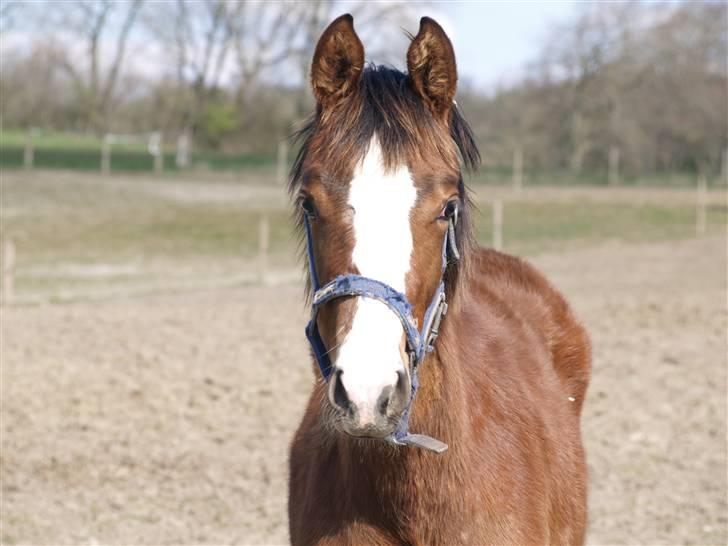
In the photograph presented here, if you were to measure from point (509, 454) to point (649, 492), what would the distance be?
3756 millimetres

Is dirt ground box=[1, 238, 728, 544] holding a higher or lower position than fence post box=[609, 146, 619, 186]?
lower

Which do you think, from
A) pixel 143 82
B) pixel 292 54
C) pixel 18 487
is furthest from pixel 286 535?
pixel 143 82

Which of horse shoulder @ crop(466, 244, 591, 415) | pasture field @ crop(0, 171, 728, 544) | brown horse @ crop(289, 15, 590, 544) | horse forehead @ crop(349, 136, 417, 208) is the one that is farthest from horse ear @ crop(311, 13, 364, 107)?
pasture field @ crop(0, 171, 728, 544)

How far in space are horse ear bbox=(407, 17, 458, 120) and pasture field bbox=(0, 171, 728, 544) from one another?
3582 millimetres

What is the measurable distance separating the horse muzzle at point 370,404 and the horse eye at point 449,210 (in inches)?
19.9

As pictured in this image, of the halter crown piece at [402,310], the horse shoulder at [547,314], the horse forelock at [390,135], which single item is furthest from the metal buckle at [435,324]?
the horse shoulder at [547,314]

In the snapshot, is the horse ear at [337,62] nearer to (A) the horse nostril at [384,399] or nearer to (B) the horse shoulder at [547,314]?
(A) the horse nostril at [384,399]

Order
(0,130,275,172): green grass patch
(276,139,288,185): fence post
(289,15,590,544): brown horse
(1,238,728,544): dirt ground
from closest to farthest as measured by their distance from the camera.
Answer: (289,15,590,544): brown horse < (1,238,728,544): dirt ground < (0,130,275,172): green grass patch < (276,139,288,185): fence post

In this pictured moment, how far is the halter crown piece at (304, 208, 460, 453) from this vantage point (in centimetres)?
216

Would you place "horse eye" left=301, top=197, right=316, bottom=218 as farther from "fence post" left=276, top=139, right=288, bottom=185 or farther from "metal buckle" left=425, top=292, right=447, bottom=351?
"fence post" left=276, top=139, right=288, bottom=185

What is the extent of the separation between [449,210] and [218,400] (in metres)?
5.64

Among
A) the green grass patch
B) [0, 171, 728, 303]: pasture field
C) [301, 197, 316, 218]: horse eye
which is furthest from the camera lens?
the green grass patch

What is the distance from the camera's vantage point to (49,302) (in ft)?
42.0

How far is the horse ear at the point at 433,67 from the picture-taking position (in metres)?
2.44
